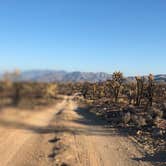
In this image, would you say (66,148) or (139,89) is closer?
(66,148)

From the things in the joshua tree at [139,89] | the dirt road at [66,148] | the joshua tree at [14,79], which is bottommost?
the dirt road at [66,148]

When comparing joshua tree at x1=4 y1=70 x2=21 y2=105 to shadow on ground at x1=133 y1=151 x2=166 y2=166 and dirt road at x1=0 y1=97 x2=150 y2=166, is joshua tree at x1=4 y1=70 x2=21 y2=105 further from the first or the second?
shadow on ground at x1=133 y1=151 x2=166 y2=166

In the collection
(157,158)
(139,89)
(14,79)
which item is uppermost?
(14,79)

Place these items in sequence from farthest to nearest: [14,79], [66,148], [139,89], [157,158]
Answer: [139,89] < [66,148] < [157,158] < [14,79]

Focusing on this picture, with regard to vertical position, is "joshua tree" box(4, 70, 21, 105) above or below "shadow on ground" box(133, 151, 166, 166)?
above

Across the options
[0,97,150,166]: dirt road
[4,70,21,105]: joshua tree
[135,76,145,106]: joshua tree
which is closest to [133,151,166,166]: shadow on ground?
[0,97,150,166]: dirt road

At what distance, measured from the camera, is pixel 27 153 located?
22781mm

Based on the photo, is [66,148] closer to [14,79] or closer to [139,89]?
[14,79]

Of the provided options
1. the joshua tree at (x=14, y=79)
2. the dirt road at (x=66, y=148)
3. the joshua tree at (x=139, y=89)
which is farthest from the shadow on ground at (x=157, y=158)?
the joshua tree at (x=139, y=89)

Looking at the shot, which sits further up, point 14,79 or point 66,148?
point 14,79

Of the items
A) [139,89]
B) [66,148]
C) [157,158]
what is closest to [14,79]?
[157,158]

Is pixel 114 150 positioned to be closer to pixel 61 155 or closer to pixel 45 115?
pixel 61 155

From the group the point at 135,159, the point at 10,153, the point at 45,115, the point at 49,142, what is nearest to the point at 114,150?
the point at 135,159

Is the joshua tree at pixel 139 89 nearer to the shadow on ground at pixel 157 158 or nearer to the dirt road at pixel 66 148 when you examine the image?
the dirt road at pixel 66 148
